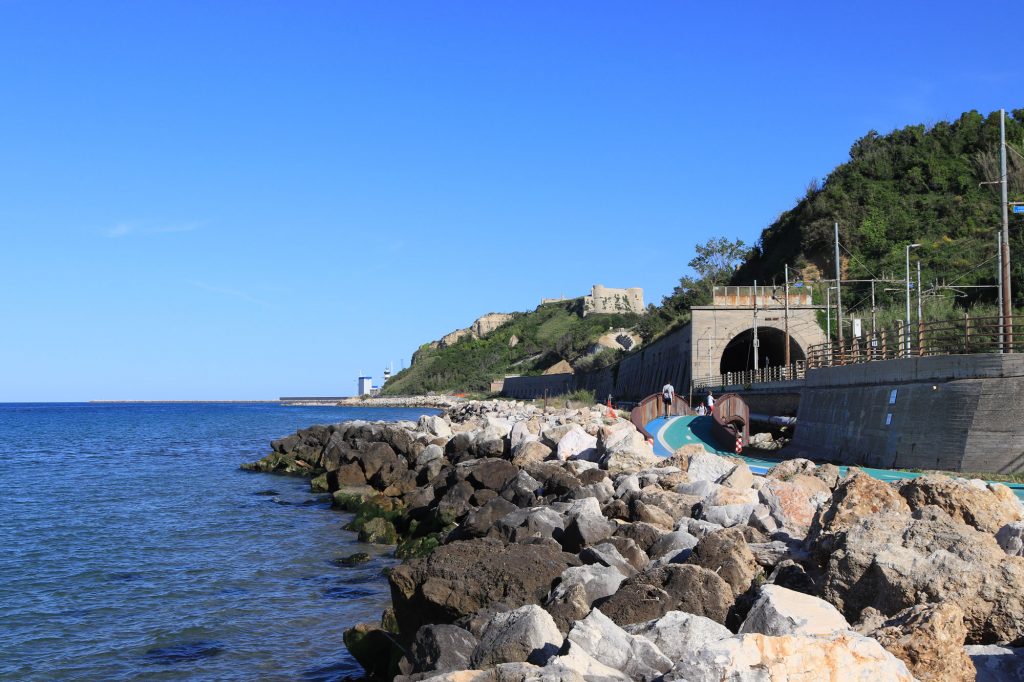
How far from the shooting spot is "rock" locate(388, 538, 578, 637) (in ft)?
27.7

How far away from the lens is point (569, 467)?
1731 centimetres

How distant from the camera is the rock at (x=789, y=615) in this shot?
19.7 feet

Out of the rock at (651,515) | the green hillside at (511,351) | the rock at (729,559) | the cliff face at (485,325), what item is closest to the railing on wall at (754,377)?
the rock at (651,515)

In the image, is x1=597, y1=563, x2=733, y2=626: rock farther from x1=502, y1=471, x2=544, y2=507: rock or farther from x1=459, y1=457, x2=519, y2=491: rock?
x1=459, y1=457, x2=519, y2=491: rock

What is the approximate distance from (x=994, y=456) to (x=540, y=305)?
17963 cm

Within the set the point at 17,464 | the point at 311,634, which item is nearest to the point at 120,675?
the point at 311,634

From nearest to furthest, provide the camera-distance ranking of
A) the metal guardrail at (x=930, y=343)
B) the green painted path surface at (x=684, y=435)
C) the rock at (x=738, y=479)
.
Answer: the rock at (x=738, y=479)
the metal guardrail at (x=930, y=343)
the green painted path surface at (x=684, y=435)

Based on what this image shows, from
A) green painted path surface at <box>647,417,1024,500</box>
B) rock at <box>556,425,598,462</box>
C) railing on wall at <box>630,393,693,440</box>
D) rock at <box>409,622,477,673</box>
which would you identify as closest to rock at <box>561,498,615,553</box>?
rock at <box>409,622,477,673</box>

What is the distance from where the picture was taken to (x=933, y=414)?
20094mm

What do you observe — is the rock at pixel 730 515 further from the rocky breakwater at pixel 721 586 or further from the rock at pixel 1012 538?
the rock at pixel 1012 538

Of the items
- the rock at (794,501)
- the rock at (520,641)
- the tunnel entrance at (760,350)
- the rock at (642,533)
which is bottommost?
the rock at (520,641)

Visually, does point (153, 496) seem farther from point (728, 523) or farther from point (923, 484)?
point (923, 484)

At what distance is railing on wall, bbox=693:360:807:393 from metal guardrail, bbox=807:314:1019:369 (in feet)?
15.9

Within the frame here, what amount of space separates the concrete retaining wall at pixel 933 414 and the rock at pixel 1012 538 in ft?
40.3
